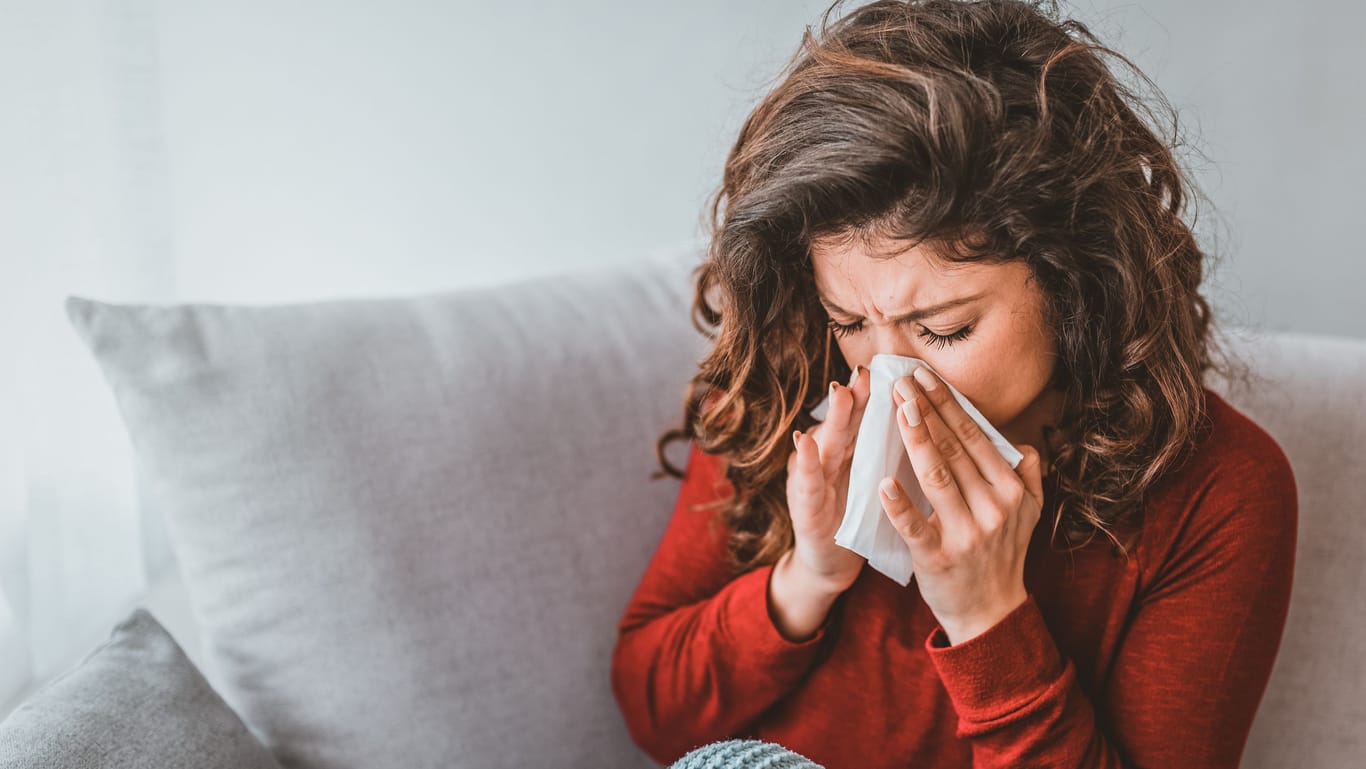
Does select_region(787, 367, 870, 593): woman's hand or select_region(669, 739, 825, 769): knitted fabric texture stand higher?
select_region(787, 367, 870, 593): woman's hand

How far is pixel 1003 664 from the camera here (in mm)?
828

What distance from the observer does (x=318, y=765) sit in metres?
0.96

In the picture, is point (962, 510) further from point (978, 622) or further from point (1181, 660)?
point (1181, 660)

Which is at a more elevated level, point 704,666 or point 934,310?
point 934,310

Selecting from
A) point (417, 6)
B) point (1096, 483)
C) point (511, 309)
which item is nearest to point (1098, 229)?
point (1096, 483)

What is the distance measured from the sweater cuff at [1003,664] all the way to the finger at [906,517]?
0.09 meters

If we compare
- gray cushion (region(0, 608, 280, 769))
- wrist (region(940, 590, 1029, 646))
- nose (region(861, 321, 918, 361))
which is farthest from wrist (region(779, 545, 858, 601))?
gray cushion (region(0, 608, 280, 769))

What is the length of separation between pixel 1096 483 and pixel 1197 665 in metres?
0.17

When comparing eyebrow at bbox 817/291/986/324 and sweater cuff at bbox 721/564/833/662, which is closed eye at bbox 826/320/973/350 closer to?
eyebrow at bbox 817/291/986/324

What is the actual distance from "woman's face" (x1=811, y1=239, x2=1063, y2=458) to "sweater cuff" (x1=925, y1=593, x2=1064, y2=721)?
168 millimetres

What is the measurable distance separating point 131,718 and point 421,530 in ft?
→ 0.92

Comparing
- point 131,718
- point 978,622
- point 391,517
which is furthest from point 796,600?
point 131,718

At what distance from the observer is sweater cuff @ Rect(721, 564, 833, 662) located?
0.93 m

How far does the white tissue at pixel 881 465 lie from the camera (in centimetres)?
81
